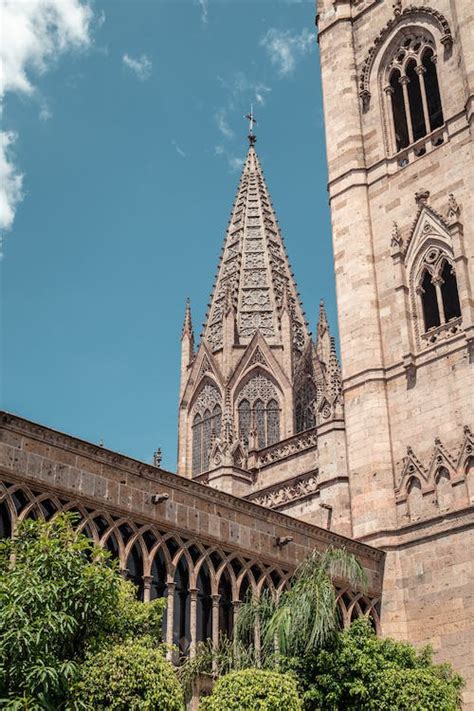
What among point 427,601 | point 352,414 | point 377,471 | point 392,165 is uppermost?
point 392,165

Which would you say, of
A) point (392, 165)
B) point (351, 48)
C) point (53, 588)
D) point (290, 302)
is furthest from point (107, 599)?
point (290, 302)

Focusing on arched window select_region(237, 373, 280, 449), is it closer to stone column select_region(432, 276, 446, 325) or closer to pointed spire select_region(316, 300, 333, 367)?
pointed spire select_region(316, 300, 333, 367)

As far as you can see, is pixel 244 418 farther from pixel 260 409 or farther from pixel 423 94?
pixel 423 94

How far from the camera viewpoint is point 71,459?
16750 millimetres

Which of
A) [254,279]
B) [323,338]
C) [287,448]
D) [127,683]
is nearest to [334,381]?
[287,448]

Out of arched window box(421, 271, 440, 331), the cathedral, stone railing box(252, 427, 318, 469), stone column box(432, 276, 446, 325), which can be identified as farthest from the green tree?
stone railing box(252, 427, 318, 469)

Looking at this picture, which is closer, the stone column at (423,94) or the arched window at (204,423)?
the stone column at (423,94)

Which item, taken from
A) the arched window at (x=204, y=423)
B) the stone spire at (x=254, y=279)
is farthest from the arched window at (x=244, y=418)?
the stone spire at (x=254, y=279)

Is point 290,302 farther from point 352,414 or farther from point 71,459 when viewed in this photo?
point 71,459

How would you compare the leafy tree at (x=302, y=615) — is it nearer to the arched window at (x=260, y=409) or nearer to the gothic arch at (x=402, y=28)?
the gothic arch at (x=402, y=28)

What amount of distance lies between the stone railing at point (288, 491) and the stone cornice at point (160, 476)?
5297 mm

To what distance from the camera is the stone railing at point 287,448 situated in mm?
30178

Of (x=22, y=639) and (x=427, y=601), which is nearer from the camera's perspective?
(x=22, y=639)

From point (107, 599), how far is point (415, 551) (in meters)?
11.1
